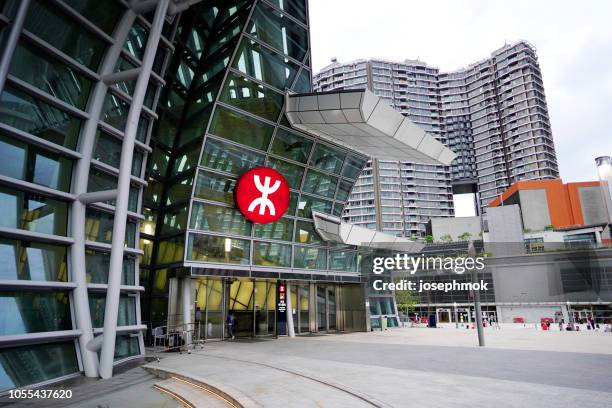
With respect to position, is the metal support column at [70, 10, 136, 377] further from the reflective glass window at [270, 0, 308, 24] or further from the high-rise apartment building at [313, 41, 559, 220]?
the high-rise apartment building at [313, 41, 559, 220]

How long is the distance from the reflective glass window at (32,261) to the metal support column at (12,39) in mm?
3868

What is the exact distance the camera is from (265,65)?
67.4 feet

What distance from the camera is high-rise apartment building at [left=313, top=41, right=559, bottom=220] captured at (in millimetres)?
128750

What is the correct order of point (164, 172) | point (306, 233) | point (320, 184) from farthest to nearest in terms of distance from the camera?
point (320, 184), point (306, 233), point (164, 172)

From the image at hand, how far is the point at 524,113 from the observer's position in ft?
430

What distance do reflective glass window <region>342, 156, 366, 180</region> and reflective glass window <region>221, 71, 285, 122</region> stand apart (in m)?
A: 7.26

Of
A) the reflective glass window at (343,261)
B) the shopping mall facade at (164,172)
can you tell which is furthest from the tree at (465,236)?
the reflective glass window at (343,261)

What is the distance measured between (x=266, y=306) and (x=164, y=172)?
10.8 m

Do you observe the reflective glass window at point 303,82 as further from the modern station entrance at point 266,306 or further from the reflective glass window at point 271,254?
the modern station entrance at point 266,306

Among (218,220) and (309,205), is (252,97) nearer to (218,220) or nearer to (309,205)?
(218,220)

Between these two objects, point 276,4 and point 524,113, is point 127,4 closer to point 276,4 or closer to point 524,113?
point 276,4

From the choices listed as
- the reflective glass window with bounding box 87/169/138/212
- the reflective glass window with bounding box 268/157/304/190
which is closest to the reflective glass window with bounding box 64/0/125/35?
the reflective glass window with bounding box 87/169/138/212

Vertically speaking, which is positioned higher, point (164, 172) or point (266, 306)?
point (164, 172)

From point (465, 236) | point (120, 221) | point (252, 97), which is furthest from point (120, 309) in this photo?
point (465, 236)
